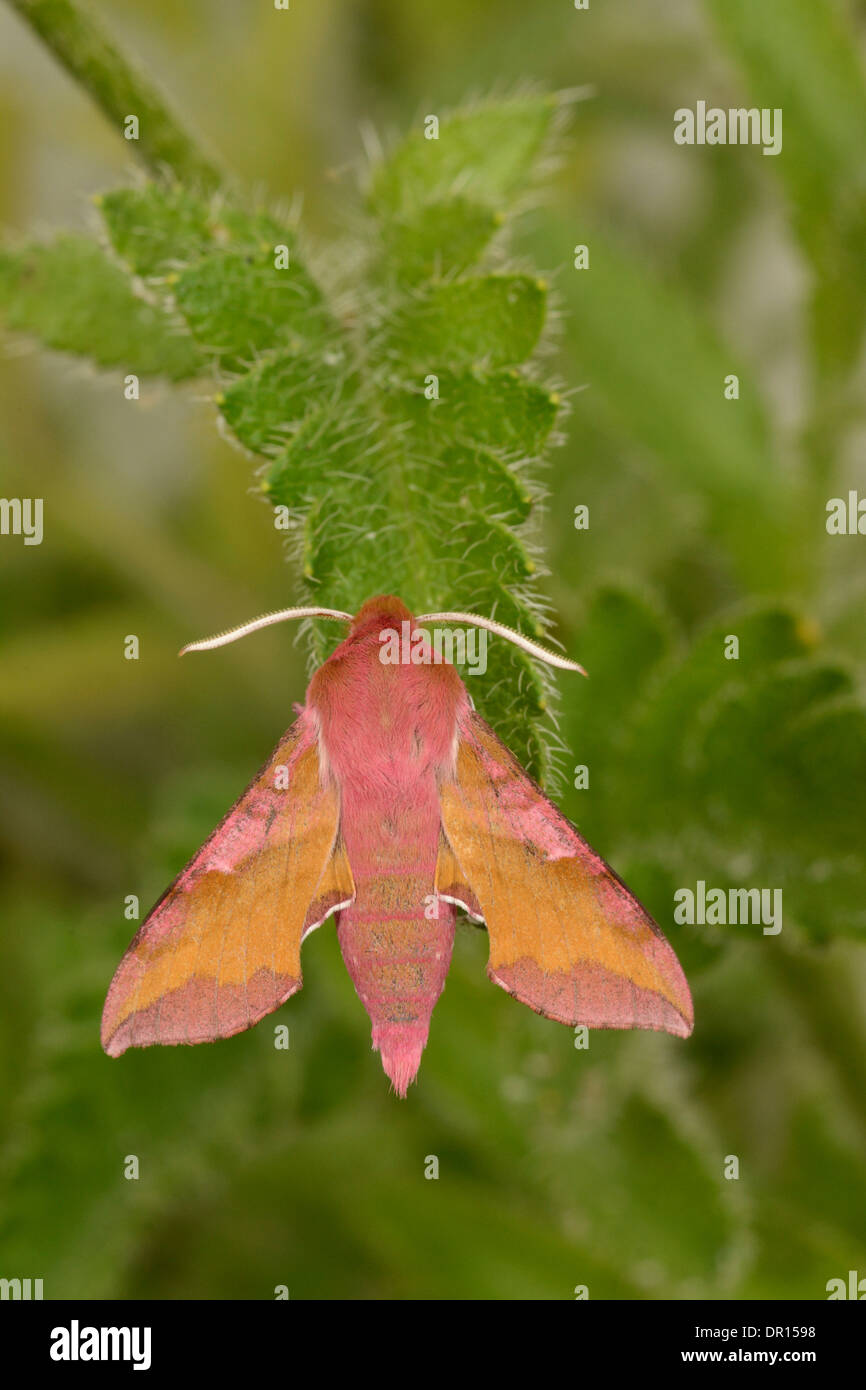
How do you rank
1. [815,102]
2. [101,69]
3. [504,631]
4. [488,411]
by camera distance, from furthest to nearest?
[815,102], [101,69], [488,411], [504,631]

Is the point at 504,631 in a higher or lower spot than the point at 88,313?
lower

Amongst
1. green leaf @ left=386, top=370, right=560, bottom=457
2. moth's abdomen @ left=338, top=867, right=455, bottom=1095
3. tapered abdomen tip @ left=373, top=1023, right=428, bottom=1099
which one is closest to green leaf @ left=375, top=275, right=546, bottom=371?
green leaf @ left=386, top=370, right=560, bottom=457

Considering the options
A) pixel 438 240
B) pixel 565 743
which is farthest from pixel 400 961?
pixel 438 240

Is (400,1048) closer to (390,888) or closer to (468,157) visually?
(390,888)

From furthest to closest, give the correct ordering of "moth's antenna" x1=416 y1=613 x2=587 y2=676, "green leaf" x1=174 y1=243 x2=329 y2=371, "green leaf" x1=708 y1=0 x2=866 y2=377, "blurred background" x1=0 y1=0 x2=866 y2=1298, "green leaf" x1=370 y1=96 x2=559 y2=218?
"green leaf" x1=708 y1=0 x2=866 y2=377 < "blurred background" x1=0 y1=0 x2=866 y2=1298 < "green leaf" x1=370 y1=96 x2=559 y2=218 < "green leaf" x1=174 y1=243 x2=329 y2=371 < "moth's antenna" x1=416 y1=613 x2=587 y2=676

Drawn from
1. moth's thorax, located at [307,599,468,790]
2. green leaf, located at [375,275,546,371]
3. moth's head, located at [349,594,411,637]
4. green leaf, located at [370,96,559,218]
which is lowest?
moth's thorax, located at [307,599,468,790]

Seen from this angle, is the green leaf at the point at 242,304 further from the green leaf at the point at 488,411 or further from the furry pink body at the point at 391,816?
the furry pink body at the point at 391,816

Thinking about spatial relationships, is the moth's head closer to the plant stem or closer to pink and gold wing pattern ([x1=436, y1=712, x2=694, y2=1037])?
pink and gold wing pattern ([x1=436, y1=712, x2=694, y2=1037])

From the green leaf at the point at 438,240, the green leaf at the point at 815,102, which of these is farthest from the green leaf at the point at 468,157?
the green leaf at the point at 815,102
